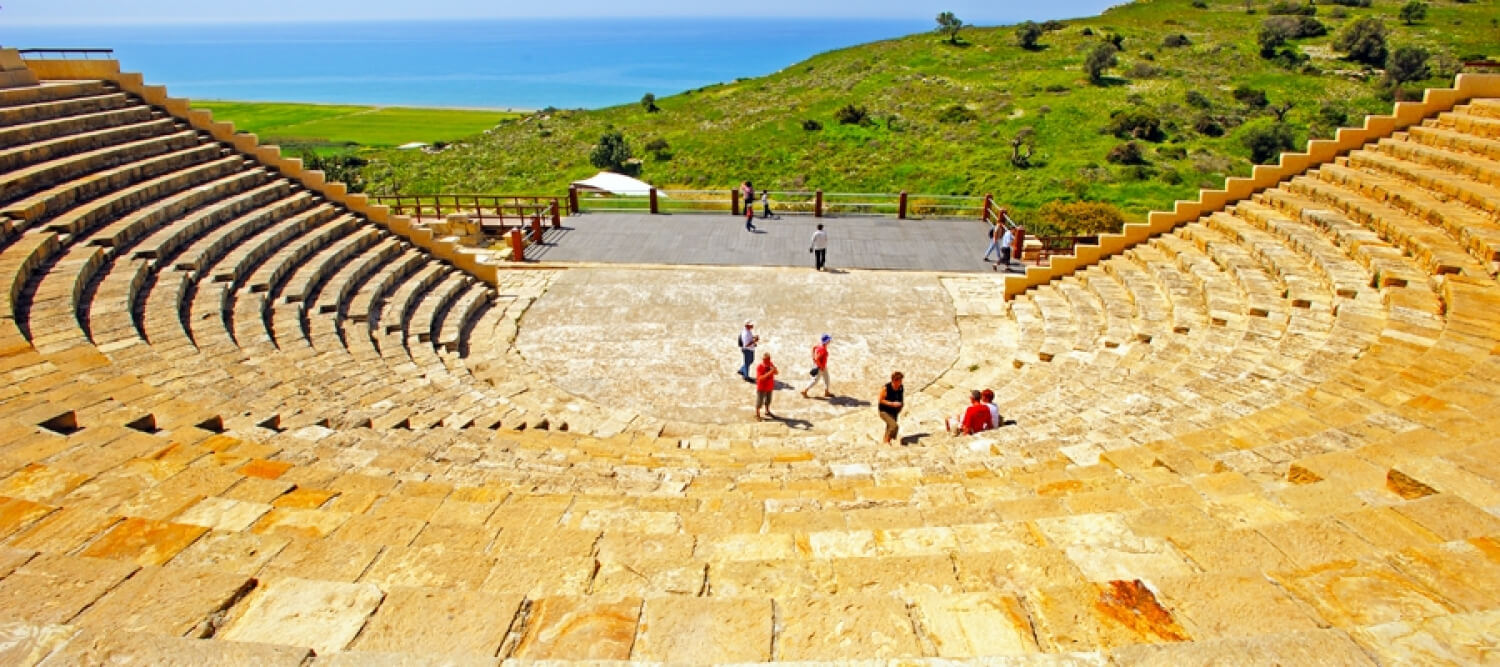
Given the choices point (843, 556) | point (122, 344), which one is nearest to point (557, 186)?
point (122, 344)

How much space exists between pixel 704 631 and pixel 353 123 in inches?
4056

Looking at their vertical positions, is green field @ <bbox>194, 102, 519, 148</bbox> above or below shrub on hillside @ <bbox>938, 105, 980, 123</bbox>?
above

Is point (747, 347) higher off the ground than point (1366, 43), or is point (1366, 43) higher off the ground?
point (1366, 43)

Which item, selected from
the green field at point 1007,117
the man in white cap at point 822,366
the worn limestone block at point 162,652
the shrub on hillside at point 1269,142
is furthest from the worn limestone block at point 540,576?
the shrub on hillside at point 1269,142

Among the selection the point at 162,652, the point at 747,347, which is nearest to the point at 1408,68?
the point at 747,347

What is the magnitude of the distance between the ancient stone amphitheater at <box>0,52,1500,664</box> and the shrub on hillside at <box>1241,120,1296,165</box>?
22898 millimetres

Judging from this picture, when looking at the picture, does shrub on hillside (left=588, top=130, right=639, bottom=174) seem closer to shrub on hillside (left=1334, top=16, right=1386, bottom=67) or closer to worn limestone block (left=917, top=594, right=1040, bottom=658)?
worn limestone block (left=917, top=594, right=1040, bottom=658)

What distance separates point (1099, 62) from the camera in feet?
153

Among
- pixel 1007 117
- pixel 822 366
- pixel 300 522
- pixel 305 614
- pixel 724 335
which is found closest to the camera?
pixel 305 614

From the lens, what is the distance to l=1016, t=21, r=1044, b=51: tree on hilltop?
5638cm

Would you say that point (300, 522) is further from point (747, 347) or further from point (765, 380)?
point (747, 347)

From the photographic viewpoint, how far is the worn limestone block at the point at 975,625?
11.2 feet

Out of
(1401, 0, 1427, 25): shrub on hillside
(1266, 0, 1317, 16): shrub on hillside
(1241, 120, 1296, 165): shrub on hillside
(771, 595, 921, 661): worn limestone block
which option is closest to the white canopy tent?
(771, 595, 921, 661): worn limestone block

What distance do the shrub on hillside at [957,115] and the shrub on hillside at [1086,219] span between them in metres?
20.9
